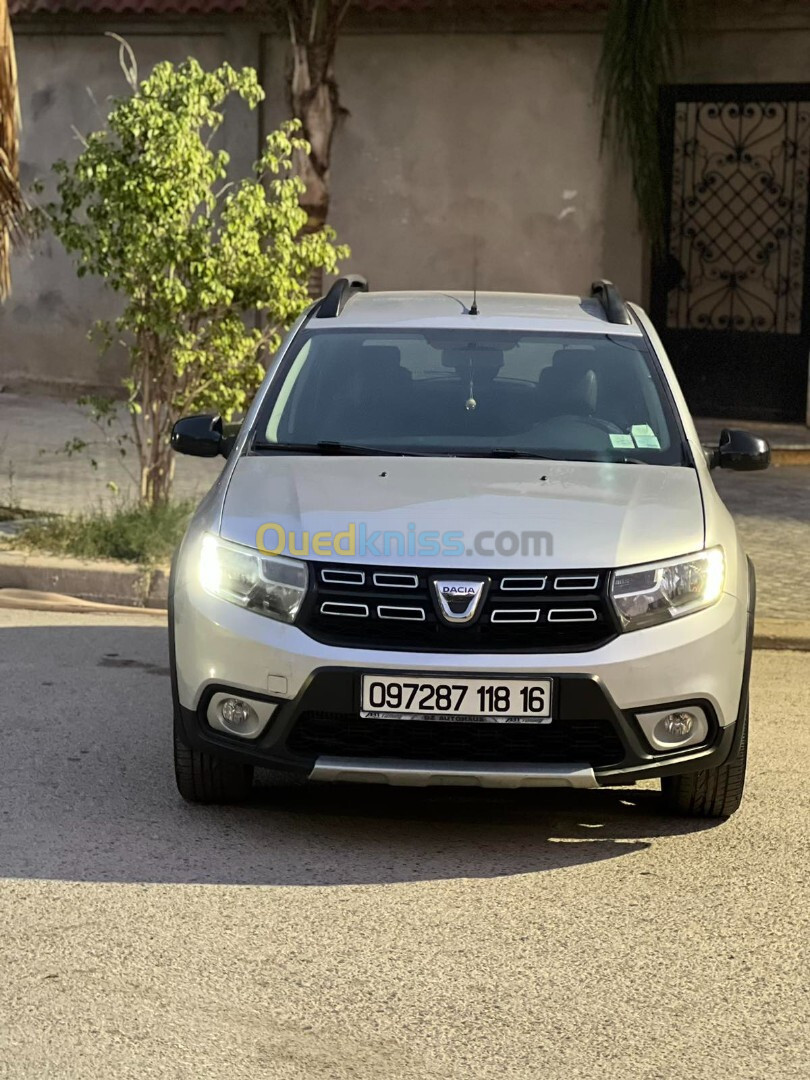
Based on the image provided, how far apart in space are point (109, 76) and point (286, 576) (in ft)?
47.1

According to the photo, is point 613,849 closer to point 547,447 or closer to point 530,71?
point 547,447

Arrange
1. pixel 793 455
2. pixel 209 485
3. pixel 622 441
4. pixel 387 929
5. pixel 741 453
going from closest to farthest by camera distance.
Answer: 1. pixel 387 929
2. pixel 622 441
3. pixel 741 453
4. pixel 209 485
5. pixel 793 455

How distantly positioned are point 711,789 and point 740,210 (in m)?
11.8

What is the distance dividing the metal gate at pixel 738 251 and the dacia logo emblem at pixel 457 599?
39.5 ft

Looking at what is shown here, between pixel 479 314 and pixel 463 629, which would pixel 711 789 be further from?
pixel 479 314

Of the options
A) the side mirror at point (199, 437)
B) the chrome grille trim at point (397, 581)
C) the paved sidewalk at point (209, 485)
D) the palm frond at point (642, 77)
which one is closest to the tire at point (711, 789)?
the chrome grille trim at point (397, 581)

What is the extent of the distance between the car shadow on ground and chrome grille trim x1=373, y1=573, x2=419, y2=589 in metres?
0.81

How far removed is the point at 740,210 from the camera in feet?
54.8

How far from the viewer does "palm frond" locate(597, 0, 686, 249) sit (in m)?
16.1

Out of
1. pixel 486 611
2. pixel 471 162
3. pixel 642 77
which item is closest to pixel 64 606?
pixel 486 611

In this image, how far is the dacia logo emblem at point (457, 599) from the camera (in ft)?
17.0

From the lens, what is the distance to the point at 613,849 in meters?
5.52

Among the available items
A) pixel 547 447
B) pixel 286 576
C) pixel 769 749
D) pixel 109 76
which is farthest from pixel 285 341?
pixel 109 76

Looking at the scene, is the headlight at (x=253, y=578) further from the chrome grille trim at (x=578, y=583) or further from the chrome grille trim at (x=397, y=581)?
the chrome grille trim at (x=578, y=583)
